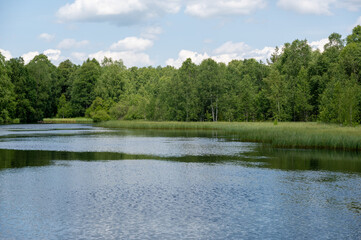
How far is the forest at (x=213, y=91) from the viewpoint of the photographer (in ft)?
270

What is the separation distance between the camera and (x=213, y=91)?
104 metres

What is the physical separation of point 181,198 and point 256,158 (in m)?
16.4

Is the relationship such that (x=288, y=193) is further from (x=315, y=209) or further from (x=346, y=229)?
(x=346, y=229)

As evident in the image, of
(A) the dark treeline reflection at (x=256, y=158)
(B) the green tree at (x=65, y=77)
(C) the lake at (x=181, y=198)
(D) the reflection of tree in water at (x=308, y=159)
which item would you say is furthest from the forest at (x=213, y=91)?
(C) the lake at (x=181, y=198)

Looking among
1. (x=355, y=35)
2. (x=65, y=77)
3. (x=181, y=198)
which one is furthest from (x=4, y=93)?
(x=355, y=35)

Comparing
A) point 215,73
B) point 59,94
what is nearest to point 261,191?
point 215,73

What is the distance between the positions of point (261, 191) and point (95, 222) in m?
9.12

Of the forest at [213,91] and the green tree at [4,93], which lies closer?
the forest at [213,91]

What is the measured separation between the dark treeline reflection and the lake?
0.27 ft

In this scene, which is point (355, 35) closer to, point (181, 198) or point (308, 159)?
point (308, 159)

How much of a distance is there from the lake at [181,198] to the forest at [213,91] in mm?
37947

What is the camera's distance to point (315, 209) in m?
16.7

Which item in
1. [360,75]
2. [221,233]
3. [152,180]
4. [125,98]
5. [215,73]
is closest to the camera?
[221,233]

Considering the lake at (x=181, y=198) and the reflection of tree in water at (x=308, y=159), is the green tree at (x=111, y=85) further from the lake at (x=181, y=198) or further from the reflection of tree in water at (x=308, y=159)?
the lake at (x=181, y=198)
